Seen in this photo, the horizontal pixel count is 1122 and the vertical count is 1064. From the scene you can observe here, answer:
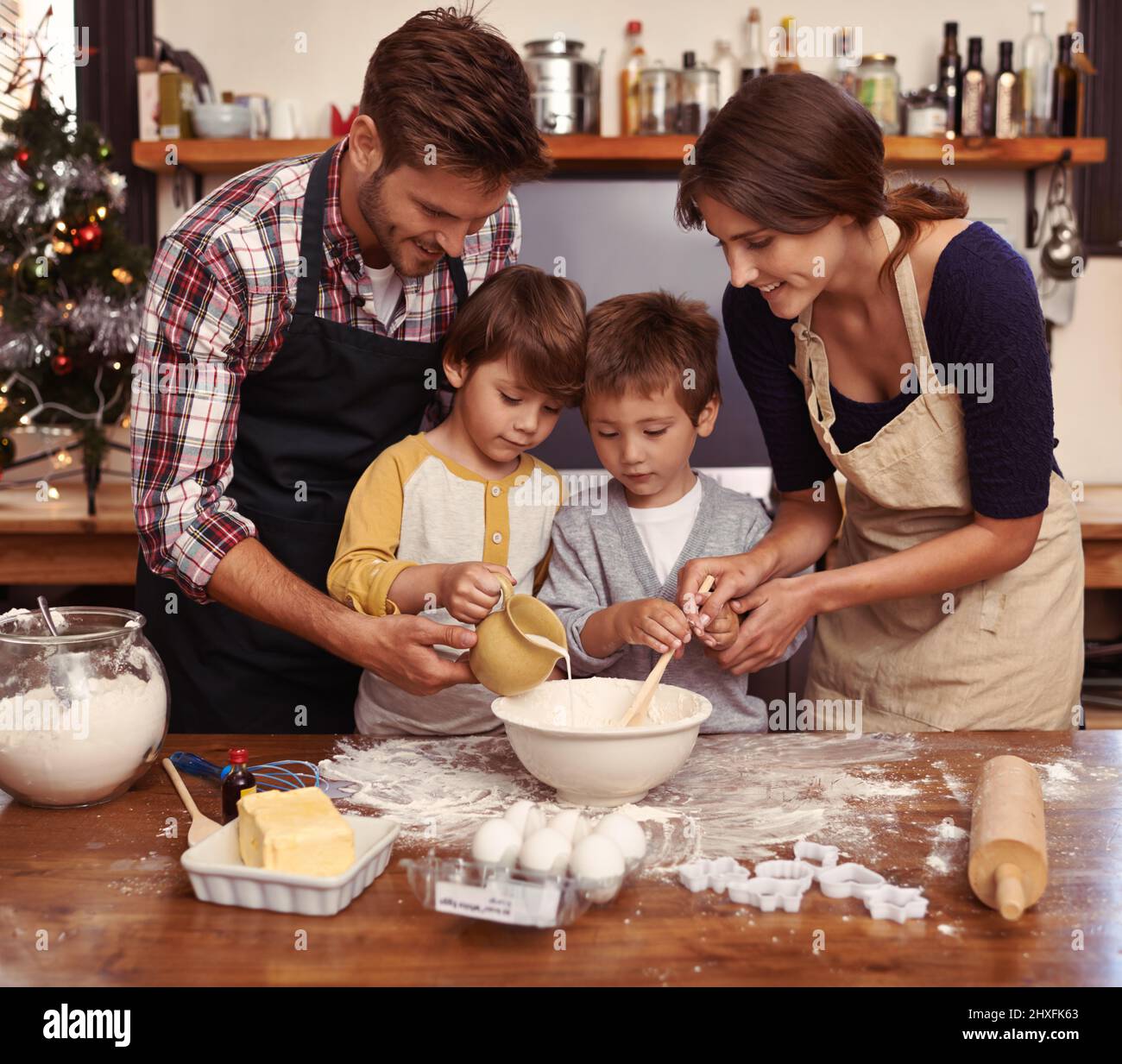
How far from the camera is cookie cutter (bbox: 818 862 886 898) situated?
992mm

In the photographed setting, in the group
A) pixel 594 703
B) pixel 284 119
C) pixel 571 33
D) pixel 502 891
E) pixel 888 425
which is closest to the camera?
pixel 502 891

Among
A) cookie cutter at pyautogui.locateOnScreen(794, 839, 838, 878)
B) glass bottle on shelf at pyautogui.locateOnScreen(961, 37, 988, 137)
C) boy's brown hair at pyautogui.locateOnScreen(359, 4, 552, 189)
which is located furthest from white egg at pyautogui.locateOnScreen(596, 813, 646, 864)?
glass bottle on shelf at pyautogui.locateOnScreen(961, 37, 988, 137)

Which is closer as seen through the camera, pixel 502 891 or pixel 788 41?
pixel 502 891

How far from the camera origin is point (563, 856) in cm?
97

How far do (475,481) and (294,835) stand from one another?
825 mm

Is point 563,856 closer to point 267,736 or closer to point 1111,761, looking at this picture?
point 267,736

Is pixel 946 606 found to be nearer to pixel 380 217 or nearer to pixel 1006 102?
pixel 380 217

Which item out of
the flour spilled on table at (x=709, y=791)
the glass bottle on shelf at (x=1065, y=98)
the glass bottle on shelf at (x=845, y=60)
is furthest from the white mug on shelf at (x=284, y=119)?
the flour spilled on table at (x=709, y=791)

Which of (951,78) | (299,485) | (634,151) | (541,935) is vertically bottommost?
(541,935)

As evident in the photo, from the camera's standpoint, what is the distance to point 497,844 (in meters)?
1.00

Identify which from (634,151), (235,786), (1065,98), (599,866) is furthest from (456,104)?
(1065,98)

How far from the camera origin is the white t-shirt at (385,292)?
1749 millimetres

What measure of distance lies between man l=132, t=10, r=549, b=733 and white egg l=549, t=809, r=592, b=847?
12.7 inches

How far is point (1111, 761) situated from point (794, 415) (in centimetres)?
68
